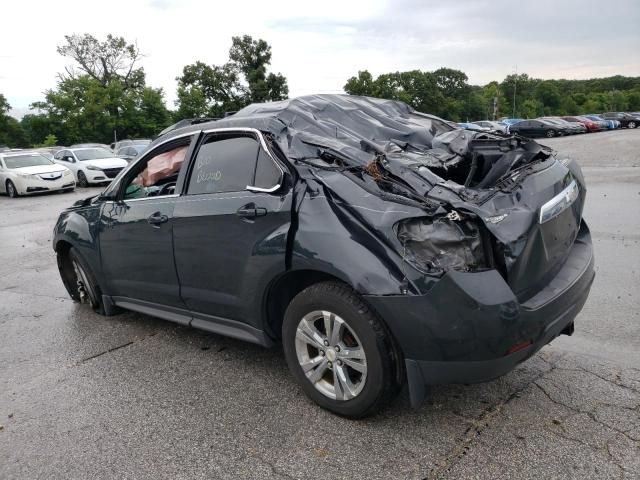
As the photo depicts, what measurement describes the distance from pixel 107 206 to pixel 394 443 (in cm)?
325

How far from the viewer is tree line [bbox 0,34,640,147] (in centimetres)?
4603

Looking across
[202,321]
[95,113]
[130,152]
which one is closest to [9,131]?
[95,113]

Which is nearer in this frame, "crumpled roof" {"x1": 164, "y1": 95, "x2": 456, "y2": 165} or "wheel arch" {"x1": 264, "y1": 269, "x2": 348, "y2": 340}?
"wheel arch" {"x1": 264, "y1": 269, "x2": 348, "y2": 340}

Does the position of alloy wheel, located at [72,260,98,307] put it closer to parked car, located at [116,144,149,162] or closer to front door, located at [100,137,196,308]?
front door, located at [100,137,196,308]

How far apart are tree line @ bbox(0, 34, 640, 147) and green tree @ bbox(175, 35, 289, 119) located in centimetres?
11

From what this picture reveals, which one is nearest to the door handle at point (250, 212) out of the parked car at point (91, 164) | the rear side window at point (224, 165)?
the rear side window at point (224, 165)

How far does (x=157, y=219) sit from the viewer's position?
13.7 feet

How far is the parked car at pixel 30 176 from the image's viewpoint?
722 inches

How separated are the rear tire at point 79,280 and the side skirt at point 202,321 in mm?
365

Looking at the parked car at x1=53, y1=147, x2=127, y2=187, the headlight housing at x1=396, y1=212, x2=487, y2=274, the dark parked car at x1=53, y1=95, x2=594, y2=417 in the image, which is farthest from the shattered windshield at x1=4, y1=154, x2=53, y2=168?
the headlight housing at x1=396, y1=212, x2=487, y2=274

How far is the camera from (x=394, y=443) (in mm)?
2982

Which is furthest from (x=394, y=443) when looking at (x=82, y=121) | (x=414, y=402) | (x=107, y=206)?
(x=82, y=121)

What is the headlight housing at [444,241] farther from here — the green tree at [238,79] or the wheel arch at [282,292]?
the green tree at [238,79]

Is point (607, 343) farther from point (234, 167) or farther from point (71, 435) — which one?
point (71, 435)
